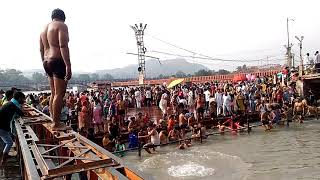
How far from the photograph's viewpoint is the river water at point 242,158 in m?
13.4

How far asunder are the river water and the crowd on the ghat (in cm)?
69

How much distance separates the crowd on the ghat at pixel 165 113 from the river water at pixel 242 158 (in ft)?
2.27

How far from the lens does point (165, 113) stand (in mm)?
21625

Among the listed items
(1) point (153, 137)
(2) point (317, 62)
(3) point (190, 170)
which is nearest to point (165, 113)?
(1) point (153, 137)

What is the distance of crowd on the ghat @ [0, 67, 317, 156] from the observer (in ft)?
53.5

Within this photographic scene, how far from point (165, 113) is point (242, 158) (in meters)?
6.65

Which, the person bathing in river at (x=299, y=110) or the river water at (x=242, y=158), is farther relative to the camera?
the person bathing in river at (x=299, y=110)

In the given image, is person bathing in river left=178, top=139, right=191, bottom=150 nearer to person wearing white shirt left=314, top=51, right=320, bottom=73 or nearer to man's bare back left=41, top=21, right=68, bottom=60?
man's bare back left=41, top=21, right=68, bottom=60

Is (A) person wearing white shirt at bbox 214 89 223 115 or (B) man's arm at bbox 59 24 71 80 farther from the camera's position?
(A) person wearing white shirt at bbox 214 89 223 115

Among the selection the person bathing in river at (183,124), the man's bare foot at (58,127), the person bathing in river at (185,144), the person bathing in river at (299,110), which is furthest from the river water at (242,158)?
the man's bare foot at (58,127)

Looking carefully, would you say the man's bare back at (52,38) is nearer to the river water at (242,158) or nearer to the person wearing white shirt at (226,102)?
the river water at (242,158)

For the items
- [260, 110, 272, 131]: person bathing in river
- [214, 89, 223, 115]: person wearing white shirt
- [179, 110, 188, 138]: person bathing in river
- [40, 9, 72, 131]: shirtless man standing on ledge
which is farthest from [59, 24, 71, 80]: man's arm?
[260, 110, 272, 131]: person bathing in river

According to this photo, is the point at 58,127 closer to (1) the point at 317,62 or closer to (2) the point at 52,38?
(2) the point at 52,38

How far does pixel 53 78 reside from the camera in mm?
A: 5629
